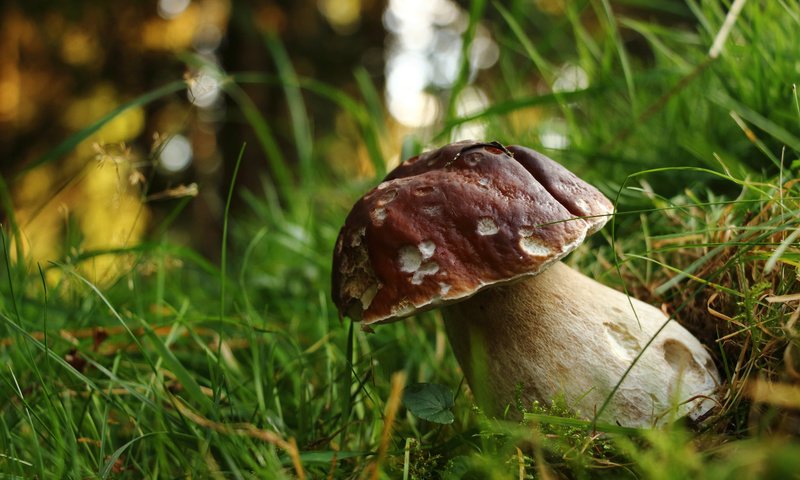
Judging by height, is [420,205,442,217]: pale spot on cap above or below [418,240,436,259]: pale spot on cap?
above

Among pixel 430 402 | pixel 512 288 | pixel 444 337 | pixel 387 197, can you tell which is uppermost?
pixel 387 197

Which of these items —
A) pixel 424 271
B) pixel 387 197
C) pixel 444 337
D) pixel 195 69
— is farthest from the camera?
pixel 195 69

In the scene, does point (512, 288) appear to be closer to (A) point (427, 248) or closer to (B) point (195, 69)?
(A) point (427, 248)

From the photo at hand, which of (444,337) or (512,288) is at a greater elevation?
(512,288)

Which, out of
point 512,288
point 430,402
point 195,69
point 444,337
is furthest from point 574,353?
point 195,69

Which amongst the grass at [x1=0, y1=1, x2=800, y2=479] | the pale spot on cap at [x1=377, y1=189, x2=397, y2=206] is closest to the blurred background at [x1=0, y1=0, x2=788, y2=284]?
the grass at [x1=0, y1=1, x2=800, y2=479]

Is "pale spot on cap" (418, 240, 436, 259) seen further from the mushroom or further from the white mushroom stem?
the white mushroom stem

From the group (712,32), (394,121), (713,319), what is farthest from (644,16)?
(713,319)

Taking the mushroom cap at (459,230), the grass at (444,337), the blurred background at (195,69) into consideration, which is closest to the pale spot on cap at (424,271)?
the mushroom cap at (459,230)
